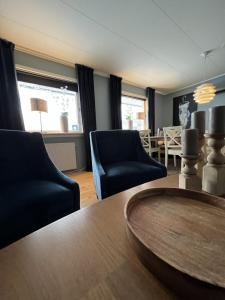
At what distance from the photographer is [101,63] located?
2.95 m

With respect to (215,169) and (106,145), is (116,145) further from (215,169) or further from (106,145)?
(215,169)

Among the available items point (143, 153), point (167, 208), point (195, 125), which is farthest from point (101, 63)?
point (167, 208)

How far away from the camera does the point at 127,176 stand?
50.1 inches

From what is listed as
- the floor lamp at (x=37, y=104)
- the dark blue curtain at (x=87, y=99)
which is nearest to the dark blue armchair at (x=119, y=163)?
the floor lamp at (x=37, y=104)

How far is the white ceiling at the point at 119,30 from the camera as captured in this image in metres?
1.67

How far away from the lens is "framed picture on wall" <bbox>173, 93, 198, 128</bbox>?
4420mm

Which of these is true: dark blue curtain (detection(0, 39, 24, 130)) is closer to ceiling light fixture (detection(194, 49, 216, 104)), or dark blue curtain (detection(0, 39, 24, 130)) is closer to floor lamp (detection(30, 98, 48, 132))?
floor lamp (detection(30, 98, 48, 132))

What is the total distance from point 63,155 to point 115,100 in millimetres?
1819

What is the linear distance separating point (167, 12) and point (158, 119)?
3.48 metres

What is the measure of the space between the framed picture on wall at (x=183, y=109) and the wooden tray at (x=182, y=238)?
4400 mm

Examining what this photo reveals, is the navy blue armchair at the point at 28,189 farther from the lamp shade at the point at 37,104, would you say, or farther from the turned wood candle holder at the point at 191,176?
the lamp shade at the point at 37,104

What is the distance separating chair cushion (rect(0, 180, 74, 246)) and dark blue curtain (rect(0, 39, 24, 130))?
1.65 meters

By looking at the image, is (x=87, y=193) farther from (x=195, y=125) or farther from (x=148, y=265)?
(x=148, y=265)

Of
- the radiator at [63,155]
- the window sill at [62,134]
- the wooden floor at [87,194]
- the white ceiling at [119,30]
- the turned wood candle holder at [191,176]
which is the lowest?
the wooden floor at [87,194]
